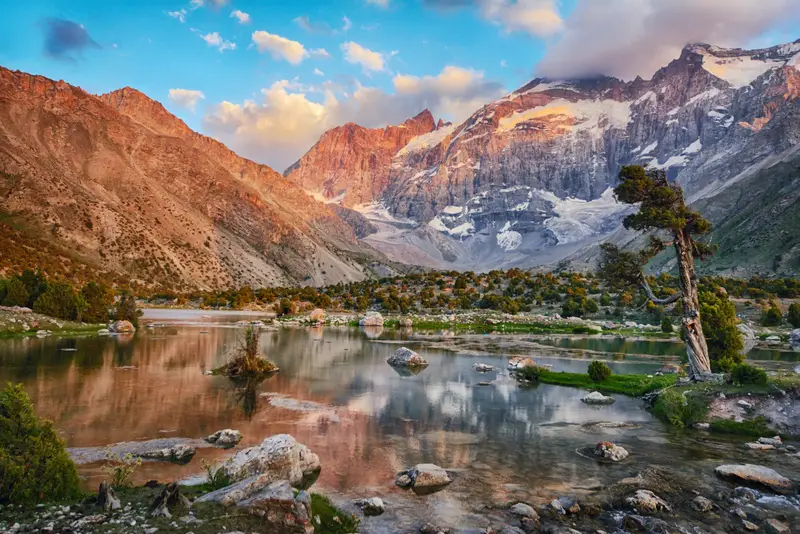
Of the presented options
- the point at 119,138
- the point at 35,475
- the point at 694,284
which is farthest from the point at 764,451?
the point at 119,138

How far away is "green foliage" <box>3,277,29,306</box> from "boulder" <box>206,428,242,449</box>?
47.0 meters

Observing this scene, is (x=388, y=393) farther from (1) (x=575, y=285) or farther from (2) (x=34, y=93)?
(2) (x=34, y=93)

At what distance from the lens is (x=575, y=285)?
97.2 m

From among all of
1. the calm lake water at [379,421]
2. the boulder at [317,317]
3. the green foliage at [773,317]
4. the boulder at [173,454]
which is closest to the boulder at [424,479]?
the calm lake water at [379,421]

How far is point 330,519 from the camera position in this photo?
10.4m

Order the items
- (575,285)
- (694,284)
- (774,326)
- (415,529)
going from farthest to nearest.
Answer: (575,285)
(774,326)
(694,284)
(415,529)

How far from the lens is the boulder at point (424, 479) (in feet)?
43.0

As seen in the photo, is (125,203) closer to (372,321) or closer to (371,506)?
(372,321)

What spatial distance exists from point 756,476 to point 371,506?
35.3 feet

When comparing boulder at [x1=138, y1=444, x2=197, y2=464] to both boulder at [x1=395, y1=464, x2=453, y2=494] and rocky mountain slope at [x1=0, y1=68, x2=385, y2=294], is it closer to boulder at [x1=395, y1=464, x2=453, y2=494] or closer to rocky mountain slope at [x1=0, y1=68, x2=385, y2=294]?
boulder at [x1=395, y1=464, x2=453, y2=494]

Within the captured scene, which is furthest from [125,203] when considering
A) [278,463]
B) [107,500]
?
[107,500]

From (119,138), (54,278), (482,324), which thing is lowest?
(482,324)

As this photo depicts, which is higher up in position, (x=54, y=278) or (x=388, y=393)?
(x=54, y=278)

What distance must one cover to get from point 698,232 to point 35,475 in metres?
28.1
